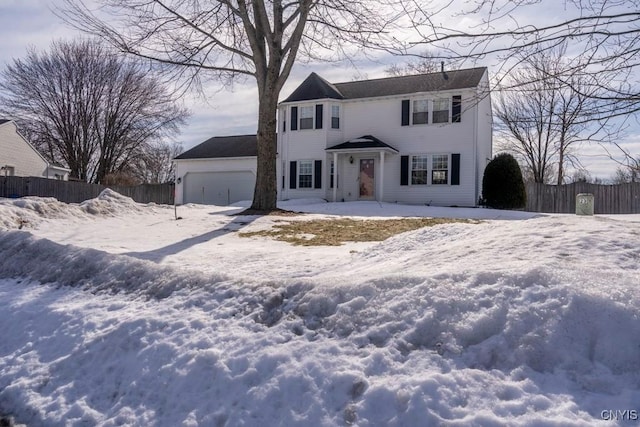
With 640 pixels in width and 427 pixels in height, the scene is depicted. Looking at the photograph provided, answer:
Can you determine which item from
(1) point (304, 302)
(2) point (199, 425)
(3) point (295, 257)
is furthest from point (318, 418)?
(3) point (295, 257)

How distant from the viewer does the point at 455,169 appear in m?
20.8

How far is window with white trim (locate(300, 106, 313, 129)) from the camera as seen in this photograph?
23.4 m

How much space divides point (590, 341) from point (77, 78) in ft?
121

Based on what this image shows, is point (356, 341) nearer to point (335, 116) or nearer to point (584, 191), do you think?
point (584, 191)

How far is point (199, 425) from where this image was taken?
2.87 meters

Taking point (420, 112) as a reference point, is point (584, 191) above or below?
below

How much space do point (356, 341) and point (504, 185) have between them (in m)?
18.0

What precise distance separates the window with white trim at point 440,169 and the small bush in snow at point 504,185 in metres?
1.82

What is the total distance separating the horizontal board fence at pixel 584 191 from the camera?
1947cm

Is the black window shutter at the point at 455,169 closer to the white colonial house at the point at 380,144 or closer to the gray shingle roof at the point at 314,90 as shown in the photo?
the white colonial house at the point at 380,144

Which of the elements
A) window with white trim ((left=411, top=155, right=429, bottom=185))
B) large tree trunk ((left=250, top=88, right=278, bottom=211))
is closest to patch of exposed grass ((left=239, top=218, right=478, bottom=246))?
large tree trunk ((left=250, top=88, right=278, bottom=211))

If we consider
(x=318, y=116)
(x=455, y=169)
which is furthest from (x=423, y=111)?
(x=318, y=116)

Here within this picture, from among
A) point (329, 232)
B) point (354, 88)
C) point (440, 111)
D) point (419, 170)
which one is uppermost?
point (354, 88)

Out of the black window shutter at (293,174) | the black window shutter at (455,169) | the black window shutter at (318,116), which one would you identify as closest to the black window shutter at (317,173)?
the black window shutter at (293,174)
